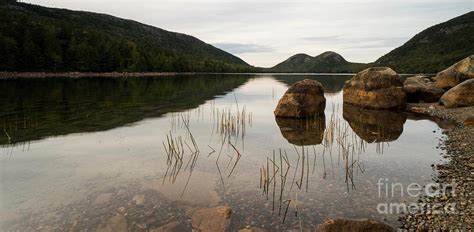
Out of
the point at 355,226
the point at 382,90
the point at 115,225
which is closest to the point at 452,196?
the point at 355,226

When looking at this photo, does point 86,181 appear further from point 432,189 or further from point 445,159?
point 445,159

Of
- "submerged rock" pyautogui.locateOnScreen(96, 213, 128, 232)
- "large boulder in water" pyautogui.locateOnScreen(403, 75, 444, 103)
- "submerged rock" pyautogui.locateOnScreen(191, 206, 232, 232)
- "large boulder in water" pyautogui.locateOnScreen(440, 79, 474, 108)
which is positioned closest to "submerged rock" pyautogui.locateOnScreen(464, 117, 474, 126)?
"large boulder in water" pyautogui.locateOnScreen(440, 79, 474, 108)

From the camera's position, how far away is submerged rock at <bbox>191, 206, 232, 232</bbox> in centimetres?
734

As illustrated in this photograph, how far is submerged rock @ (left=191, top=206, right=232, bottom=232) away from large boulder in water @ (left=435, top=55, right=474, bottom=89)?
1256 inches

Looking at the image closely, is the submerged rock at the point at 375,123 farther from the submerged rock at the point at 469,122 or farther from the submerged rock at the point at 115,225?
the submerged rock at the point at 115,225

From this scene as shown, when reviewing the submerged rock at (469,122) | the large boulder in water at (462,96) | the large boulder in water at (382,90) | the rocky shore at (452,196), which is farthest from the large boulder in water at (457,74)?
the rocky shore at (452,196)

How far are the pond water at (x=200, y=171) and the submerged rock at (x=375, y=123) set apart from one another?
19 centimetres

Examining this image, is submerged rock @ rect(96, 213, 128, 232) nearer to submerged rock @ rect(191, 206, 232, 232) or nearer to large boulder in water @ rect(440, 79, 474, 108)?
submerged rock @ rect(191, 206, 232, 232)

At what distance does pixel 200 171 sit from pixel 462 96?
2473 centimetres

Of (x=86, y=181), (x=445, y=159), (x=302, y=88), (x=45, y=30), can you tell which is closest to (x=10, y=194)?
(x=86, y=181)

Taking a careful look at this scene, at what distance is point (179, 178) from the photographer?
1077cm

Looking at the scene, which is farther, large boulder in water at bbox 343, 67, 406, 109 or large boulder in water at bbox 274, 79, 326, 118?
large boulder in water at bbox 343, 67, 406, 109

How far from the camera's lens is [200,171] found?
11562mm

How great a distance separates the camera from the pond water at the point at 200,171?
809cm
